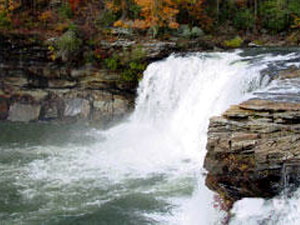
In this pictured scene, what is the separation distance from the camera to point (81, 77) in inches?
750

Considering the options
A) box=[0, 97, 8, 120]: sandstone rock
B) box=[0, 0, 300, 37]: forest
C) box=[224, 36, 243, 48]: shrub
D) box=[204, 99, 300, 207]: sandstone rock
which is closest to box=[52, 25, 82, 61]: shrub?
box=[0, 0, 300, 37]: forest

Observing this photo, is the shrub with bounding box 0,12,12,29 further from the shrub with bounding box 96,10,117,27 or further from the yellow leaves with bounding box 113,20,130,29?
the yellow leaves with bounding box 113,20,130,29

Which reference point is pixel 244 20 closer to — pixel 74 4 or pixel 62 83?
pixel 74 4

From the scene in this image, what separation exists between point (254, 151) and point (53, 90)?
45.0 feet

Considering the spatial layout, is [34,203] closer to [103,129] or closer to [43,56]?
[103,129]

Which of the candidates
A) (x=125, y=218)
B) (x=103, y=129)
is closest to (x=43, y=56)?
(x=103, y=129)

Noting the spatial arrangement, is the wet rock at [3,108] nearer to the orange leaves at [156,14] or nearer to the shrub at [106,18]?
the shrub at [106,18]

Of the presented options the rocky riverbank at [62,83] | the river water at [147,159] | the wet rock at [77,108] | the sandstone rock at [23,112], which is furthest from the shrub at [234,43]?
the sandstone rock at [23,112]

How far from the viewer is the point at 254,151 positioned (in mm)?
7578

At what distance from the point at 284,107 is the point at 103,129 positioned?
1145 centimetres

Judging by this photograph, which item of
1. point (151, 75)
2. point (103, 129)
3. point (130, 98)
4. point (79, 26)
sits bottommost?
point (103, 129)

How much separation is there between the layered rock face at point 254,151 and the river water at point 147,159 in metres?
0.43

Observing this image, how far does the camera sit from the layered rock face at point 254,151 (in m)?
7.39

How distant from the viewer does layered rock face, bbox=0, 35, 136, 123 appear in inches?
737
